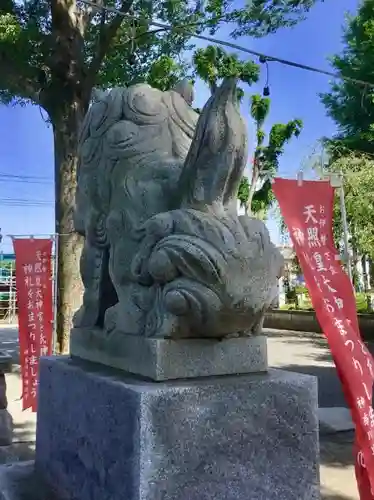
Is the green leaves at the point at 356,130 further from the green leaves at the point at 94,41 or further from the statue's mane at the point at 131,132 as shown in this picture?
the statue's mane at the point at 131,132

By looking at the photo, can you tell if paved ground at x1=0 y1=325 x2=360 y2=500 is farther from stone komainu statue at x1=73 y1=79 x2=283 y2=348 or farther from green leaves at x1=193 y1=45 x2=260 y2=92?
green leaves at x1=193 y1=45 x2=260 y2=92

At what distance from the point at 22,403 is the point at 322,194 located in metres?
3.93

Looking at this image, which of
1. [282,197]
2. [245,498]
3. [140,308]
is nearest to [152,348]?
[140,308]

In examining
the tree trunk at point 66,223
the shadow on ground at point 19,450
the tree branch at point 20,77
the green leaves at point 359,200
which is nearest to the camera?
the shadow on ground at point 19,450

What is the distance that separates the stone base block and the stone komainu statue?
200 mm

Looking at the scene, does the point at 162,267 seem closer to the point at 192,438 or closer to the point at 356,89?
the point at 192,438

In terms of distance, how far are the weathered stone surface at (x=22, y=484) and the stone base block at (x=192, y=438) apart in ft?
0.53

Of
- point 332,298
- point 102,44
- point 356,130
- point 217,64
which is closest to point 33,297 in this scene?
point 102,44

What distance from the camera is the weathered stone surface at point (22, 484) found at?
2.09 metres

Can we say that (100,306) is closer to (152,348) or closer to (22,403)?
(152,348)

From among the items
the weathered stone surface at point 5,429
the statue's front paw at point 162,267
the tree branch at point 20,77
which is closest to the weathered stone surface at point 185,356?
the statue's front paw at point 162,267

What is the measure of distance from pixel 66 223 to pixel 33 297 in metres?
1.12

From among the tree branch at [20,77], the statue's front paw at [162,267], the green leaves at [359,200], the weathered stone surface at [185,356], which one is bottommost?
the weathered stone surface at [185,356]

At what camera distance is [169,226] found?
1.81 metres
